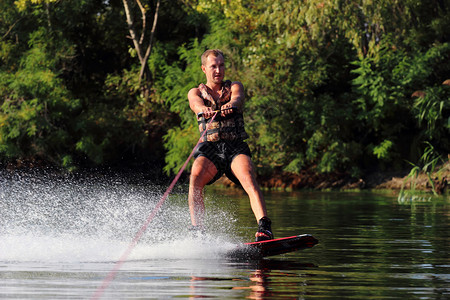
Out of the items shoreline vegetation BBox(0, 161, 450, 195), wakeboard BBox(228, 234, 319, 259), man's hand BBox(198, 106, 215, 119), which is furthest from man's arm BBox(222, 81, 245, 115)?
shoreline vegetation BBox(0, 161, 450, 195)

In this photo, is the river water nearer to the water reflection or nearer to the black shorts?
the water reflection

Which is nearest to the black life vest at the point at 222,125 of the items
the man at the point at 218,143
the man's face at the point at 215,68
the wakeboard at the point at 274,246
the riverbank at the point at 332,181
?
the man at the point at 218,143

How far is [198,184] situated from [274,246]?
96cm

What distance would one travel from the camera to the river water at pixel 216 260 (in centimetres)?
541

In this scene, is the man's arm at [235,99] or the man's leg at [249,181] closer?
the man's leg at [249,181]

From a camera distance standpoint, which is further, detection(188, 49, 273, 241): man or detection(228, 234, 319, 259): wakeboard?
detection(188, 49, 273, 241): man

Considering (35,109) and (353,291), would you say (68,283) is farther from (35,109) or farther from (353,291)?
(35,109)

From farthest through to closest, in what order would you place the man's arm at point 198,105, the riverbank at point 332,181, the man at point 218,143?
the riverbank at point 332,181 < the man's arm at point 198,105 < the man at point 218,143

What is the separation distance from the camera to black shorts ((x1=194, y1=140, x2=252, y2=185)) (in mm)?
7828

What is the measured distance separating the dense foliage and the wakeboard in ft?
43.1

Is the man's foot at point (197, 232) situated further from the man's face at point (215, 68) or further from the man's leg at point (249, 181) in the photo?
the man's face at point (215, 68)

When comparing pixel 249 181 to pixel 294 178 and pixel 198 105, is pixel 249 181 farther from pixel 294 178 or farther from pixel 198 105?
pixel 294 178

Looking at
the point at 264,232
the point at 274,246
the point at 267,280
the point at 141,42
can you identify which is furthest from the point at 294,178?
the point at 267,280

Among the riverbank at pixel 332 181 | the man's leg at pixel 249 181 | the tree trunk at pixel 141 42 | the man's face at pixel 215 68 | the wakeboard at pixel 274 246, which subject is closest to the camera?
the wakeboard at pixel 274 246
